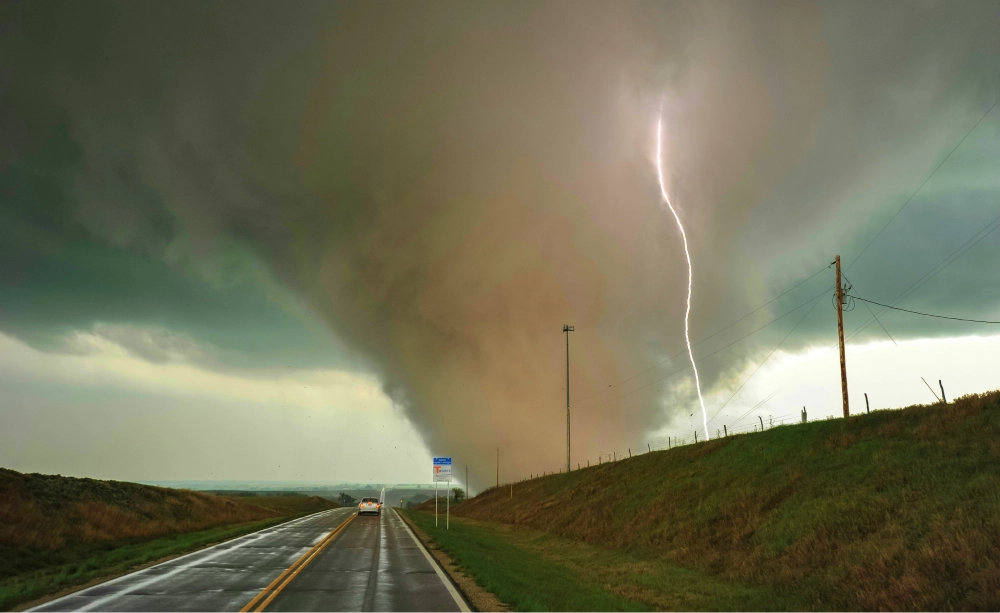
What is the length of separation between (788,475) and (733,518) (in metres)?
3.35

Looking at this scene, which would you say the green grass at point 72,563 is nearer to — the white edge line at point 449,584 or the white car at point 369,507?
the white edge line at point 449,584

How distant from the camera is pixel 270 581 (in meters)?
14.6

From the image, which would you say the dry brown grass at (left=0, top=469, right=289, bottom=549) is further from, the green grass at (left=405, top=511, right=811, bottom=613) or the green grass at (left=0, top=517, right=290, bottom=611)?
the green grass at (left=405, top=511, right=811, bottom=613)

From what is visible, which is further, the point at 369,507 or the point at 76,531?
the point at 369,507

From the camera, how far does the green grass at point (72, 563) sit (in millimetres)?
13190

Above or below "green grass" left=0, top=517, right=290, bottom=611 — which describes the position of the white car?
below

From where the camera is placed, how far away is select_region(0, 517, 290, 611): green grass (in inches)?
519

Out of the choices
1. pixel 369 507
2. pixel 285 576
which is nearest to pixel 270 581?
pixel 285 576

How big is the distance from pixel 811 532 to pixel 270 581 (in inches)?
617

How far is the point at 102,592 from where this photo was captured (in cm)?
1298

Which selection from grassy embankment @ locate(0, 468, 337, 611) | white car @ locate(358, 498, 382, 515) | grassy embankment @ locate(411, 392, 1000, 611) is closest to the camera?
grassy embankment @ locate(411, 392, 1000, 611)

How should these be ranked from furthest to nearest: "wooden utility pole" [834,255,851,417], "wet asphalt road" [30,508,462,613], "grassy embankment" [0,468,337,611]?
"wooden utility pole" [834,255,851,417] < "grassy embankment" [0,468,337,611] < "wet asphalt road" [30,508,462,613]

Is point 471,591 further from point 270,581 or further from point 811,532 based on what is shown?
point 811,532

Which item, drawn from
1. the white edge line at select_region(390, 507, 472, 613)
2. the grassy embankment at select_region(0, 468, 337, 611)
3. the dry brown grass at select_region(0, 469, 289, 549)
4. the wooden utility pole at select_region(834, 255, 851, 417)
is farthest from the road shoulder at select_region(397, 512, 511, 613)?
the wooden utility pole at select_region(834, 255, 851, 417)
